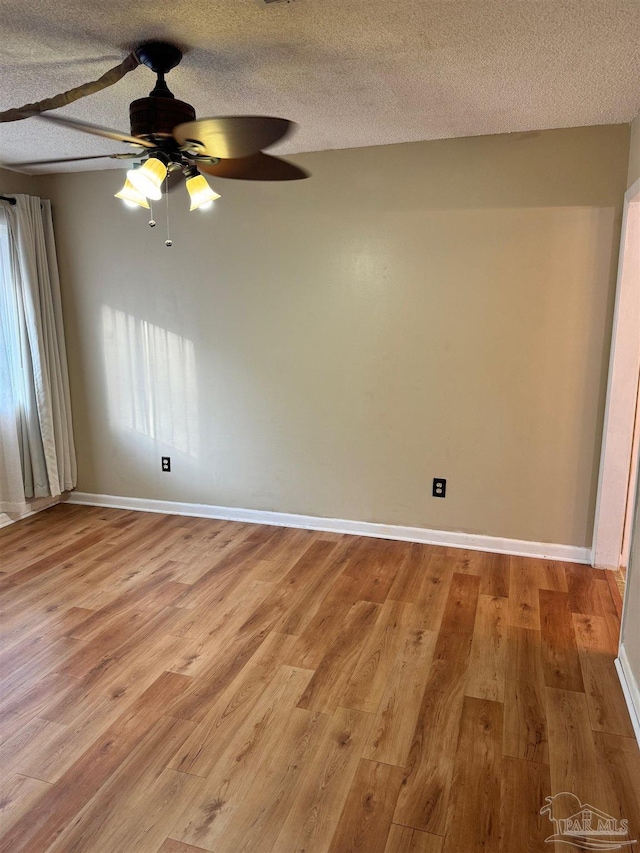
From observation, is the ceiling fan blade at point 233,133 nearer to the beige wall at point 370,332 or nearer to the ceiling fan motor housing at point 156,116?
the ceiling fan motor housing at point 156,116

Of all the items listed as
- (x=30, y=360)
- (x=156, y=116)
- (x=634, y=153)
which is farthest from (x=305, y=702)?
(x=30, y=360)

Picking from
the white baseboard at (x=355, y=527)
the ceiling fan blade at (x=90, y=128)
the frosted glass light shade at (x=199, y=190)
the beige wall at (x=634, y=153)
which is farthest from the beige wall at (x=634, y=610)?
the ceiling fan blade at (x=90, y=128)

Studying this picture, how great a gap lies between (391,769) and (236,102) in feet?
9.03

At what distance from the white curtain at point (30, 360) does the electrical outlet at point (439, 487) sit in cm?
271

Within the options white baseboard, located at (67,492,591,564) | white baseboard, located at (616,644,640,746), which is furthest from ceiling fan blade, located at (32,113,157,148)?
white baseboard, located at (67,492,591,564)

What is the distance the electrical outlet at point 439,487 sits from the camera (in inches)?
142

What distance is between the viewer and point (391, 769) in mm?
1847

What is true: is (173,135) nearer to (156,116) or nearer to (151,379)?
(156,116)

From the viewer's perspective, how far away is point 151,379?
4113 mm

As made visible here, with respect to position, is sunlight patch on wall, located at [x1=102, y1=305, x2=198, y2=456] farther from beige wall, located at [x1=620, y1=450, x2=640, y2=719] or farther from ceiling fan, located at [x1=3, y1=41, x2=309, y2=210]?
beige wall, located at [x1=620, y1=450, x2=640, y2=719]

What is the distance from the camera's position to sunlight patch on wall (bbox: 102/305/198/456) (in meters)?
4.03

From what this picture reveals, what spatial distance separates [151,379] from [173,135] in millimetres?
2547

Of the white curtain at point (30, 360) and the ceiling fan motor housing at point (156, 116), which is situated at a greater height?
the ceiling fan motor housing at point (156, 116)

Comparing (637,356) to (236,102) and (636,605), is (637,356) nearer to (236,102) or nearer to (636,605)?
(636,605)
